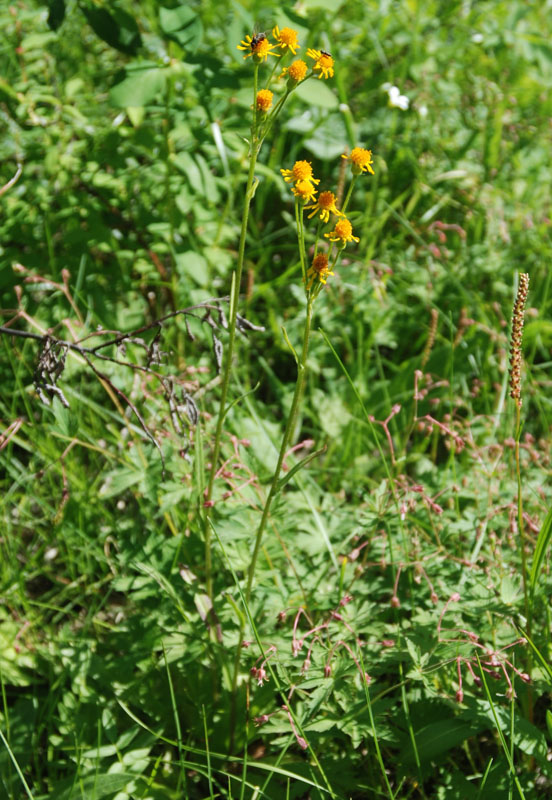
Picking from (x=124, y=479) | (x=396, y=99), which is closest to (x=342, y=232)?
(x=124, y=479)

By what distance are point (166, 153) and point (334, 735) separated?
1.80 m

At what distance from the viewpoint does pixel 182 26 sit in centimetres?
207

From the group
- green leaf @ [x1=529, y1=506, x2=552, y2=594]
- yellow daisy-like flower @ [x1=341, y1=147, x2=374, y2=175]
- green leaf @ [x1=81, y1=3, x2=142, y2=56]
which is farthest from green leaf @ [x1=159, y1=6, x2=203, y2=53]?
green leaf @ [x1=529, y1=506, x2=552, y2=594]

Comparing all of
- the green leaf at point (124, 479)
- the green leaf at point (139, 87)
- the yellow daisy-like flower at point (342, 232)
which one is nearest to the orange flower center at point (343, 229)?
the yellow daisy-like flower at point (342, 232)

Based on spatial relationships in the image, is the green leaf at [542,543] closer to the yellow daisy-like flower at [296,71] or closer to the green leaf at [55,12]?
the yellow daisy-like flower at [296,71]

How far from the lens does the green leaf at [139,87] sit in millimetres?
2027

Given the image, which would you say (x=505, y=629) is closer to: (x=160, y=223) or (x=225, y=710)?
(x=225, y=710)

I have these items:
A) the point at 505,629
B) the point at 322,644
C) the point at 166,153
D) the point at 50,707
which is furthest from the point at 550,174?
the point at 50,707

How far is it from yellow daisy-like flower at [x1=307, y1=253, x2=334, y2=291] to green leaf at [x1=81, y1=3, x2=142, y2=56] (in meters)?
1.41

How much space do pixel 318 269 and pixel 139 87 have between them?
1.23 metres

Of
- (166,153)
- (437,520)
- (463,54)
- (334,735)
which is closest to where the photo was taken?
(334,735)

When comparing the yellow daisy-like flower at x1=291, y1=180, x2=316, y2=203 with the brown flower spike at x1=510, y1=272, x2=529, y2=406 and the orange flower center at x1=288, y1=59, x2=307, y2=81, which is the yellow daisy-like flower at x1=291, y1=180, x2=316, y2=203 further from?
the brown flower spike at x1=510, y1=272, x2=529, y2=406

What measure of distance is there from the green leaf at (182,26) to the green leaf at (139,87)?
0.10 m

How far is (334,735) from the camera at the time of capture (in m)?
1.43
